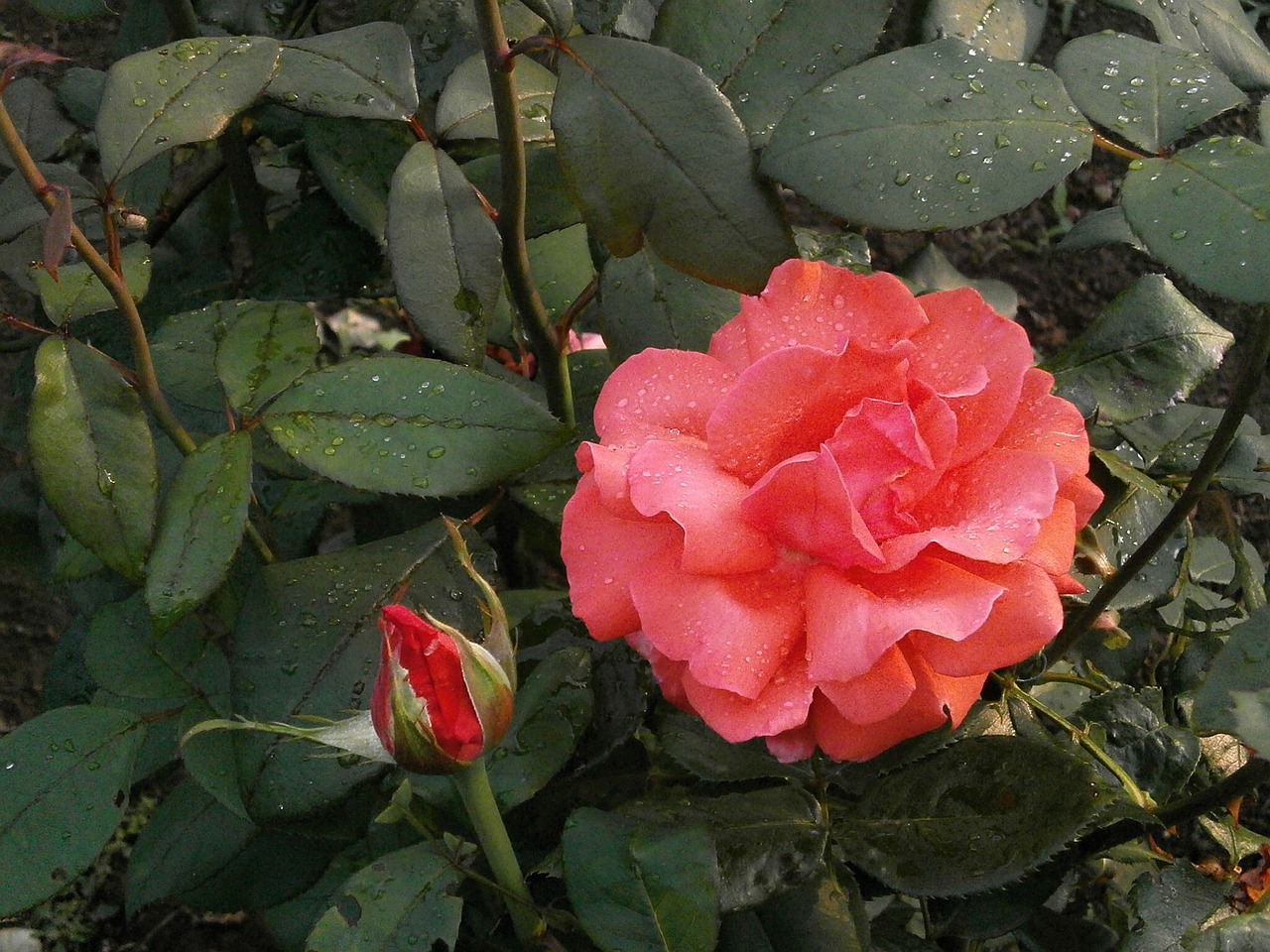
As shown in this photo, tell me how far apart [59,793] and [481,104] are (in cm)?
53

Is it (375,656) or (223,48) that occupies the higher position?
(223,48)

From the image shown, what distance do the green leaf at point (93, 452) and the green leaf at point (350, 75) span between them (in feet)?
0.65

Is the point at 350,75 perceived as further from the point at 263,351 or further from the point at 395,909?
the point at 395,909

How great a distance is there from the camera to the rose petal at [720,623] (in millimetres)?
519

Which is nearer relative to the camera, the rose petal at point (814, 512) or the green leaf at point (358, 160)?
the rose petal at point (814, 512)

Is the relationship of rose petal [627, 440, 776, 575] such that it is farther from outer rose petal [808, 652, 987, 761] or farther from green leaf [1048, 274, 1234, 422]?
green leaf [1048, 274, 1234, 422]

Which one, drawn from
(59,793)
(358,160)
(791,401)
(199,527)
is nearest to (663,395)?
(791,401)

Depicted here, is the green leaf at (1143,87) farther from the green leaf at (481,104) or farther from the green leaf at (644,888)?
the green leaf at (644,888)

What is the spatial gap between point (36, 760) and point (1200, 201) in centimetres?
77

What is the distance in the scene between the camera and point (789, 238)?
0.59 metres

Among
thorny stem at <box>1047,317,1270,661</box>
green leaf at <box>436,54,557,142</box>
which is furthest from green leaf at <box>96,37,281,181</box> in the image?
thorny stem at <box>1047,317,1270,661</box>

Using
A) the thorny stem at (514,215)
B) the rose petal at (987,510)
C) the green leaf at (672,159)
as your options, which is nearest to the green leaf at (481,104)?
the thorny stem at (514,215)

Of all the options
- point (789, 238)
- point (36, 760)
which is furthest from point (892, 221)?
point (36, 760)

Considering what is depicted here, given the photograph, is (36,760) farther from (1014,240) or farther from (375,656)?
(1014,240)
